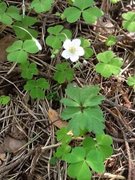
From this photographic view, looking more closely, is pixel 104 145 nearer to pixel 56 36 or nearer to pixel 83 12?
pixel 56 36

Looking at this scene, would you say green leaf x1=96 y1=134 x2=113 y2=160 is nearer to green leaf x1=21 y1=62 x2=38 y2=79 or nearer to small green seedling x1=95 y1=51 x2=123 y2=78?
small green seedling x1=95 y1=51 x2=123 y2=78

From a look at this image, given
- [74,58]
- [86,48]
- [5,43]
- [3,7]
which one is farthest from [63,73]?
[3,7]

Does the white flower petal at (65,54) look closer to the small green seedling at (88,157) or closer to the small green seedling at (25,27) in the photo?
the small green seedling at (25,27)

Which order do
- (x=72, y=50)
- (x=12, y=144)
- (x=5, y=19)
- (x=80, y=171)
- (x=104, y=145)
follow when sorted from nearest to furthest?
(x=80, y=171) < (x=104, y=145) < (x=12, y=144) < (x=72, y=50) < (x=5, y=19)

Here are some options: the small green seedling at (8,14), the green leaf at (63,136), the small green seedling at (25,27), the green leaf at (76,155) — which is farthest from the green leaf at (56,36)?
the green leaf at (76,155)

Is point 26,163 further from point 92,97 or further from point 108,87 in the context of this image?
point 108,87

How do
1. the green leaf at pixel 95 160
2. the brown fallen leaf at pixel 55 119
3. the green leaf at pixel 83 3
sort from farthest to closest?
1. the green leaf at pixel 83 3
2. the brown fallen leaf at pixel 55 119
3. the green leaf at pixel 95 160

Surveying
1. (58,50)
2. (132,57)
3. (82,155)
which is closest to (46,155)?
(82,155)
